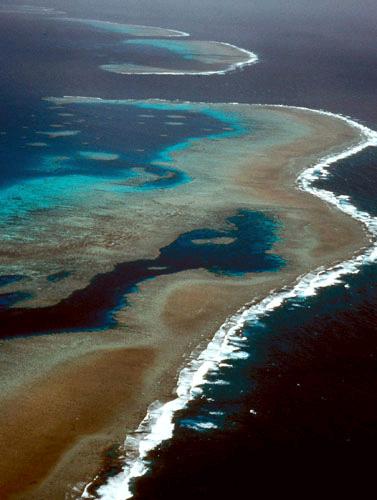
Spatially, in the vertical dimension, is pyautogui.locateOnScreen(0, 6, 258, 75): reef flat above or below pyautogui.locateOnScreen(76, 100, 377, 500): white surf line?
above

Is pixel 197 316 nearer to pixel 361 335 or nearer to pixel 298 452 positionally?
pixel 361 335

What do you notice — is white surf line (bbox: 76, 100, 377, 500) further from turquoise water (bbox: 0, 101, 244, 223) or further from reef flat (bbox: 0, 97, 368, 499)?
turquoise water (bbox: 0, 101, 244, 223)

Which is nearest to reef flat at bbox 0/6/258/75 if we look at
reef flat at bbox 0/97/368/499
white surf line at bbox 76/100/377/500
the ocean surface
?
the ocean surface

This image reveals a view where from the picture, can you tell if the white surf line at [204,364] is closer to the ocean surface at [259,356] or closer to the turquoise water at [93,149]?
the ocean surface at [259,356]

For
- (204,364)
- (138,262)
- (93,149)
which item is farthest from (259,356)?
(93,149)

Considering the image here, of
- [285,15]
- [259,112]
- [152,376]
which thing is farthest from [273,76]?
[285,15]

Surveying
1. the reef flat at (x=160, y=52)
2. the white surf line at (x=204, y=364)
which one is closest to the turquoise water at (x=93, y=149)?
the white surf line at (x=204, y=364)
